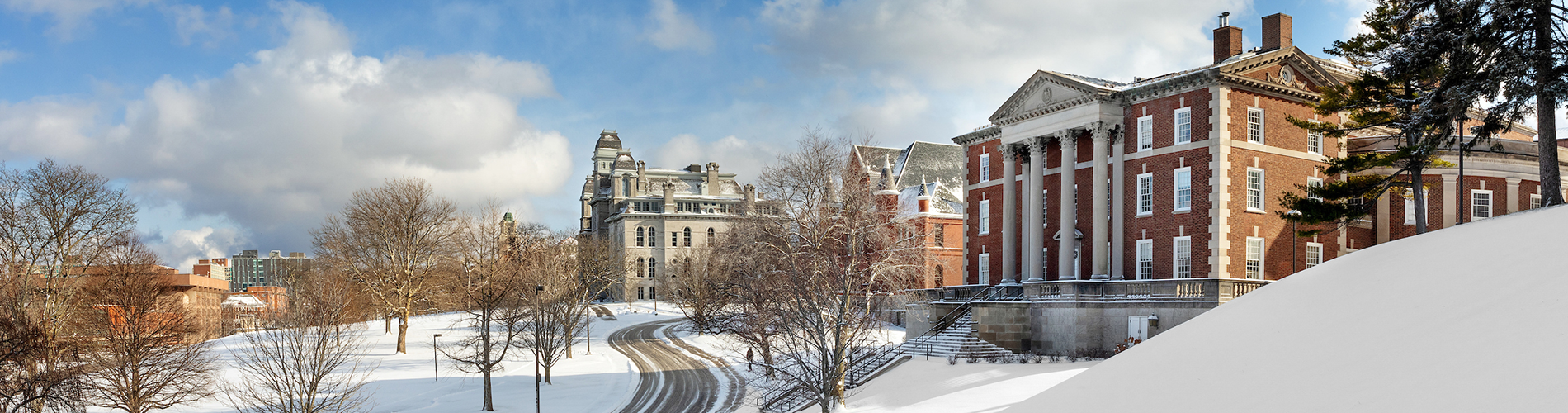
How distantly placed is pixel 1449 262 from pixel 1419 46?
14683 mm

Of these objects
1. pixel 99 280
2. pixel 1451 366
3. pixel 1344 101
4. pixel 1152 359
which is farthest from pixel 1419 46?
pixel 99 280

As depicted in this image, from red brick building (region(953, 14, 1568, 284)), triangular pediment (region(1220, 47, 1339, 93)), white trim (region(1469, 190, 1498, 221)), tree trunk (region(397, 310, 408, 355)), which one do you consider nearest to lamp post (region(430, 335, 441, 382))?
tree trunk (region(397, 310, 408, 355))

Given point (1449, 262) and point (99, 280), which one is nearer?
point (1449, 262)

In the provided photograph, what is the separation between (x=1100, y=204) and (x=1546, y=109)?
→ 16.3 m

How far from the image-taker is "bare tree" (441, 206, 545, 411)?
45.1 metres

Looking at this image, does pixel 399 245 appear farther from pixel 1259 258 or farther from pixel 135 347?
pixel 1259 258

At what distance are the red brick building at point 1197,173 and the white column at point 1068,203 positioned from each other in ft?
0.16

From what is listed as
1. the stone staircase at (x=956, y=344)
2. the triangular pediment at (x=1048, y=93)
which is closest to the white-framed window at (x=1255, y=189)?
the triangular pediment at (x=1048, y=93)

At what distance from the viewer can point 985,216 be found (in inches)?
1992

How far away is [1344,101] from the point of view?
33.3 metres

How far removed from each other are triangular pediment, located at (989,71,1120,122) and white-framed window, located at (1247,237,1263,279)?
8.20 metres

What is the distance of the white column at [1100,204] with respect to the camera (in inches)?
1614

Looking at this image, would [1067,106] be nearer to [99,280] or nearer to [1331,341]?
[1331,341]

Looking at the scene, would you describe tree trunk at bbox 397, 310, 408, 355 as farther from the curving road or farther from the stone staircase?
the stone staircase
